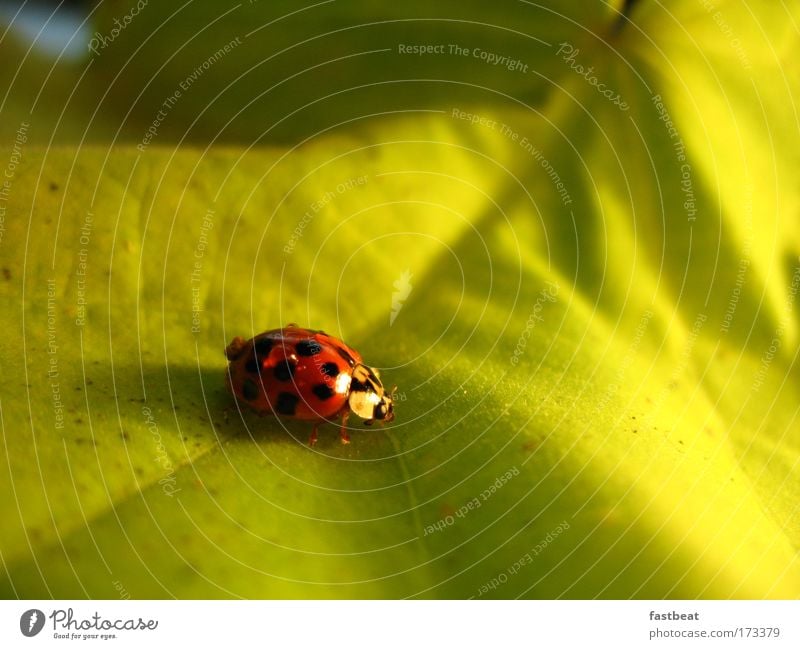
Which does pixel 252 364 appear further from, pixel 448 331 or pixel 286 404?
pixel 448 331

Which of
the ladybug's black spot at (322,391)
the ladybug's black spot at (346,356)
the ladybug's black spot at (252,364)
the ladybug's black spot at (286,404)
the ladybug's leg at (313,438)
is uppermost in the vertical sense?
the ladybug's black spot at (346,356)

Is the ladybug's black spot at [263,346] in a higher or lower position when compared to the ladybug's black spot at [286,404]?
higher

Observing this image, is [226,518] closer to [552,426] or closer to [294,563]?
[294,563]

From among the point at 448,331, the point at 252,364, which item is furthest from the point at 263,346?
the point at 448,331

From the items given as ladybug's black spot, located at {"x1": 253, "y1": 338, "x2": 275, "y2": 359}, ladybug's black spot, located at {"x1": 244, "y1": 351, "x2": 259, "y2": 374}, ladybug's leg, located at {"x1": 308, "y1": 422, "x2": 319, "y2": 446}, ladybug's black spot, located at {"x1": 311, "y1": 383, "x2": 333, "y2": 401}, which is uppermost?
ladybug's black spot, located at {"x1": 253, "y1": 338, "x2": 275, "y2": 359}

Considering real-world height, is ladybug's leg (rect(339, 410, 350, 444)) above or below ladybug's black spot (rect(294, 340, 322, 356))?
below

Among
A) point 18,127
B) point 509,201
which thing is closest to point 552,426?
point 509,201
